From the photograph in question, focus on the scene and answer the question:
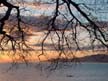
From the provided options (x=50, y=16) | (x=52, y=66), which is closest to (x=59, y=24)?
(x=50, y=16)

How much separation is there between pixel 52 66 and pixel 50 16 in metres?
1.19

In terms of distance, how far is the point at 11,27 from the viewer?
11406 millimetres

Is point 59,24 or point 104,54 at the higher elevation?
point 59,24

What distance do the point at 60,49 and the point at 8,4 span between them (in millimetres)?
1693

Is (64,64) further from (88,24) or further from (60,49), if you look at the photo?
(88,24)

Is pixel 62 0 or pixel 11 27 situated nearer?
pixel 62 0

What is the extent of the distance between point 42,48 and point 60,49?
48cm

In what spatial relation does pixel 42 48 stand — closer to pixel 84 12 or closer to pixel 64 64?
pixel 64 64

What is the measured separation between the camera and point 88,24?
1063 cm

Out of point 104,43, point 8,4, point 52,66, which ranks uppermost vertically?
point 8,4

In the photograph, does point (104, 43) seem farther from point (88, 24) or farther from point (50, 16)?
point (50, 16)

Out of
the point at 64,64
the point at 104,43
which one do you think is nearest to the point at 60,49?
the point at 64,64

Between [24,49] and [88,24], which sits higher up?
[88,24]

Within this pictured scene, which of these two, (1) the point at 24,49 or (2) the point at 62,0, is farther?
(1) the point at 24,49
